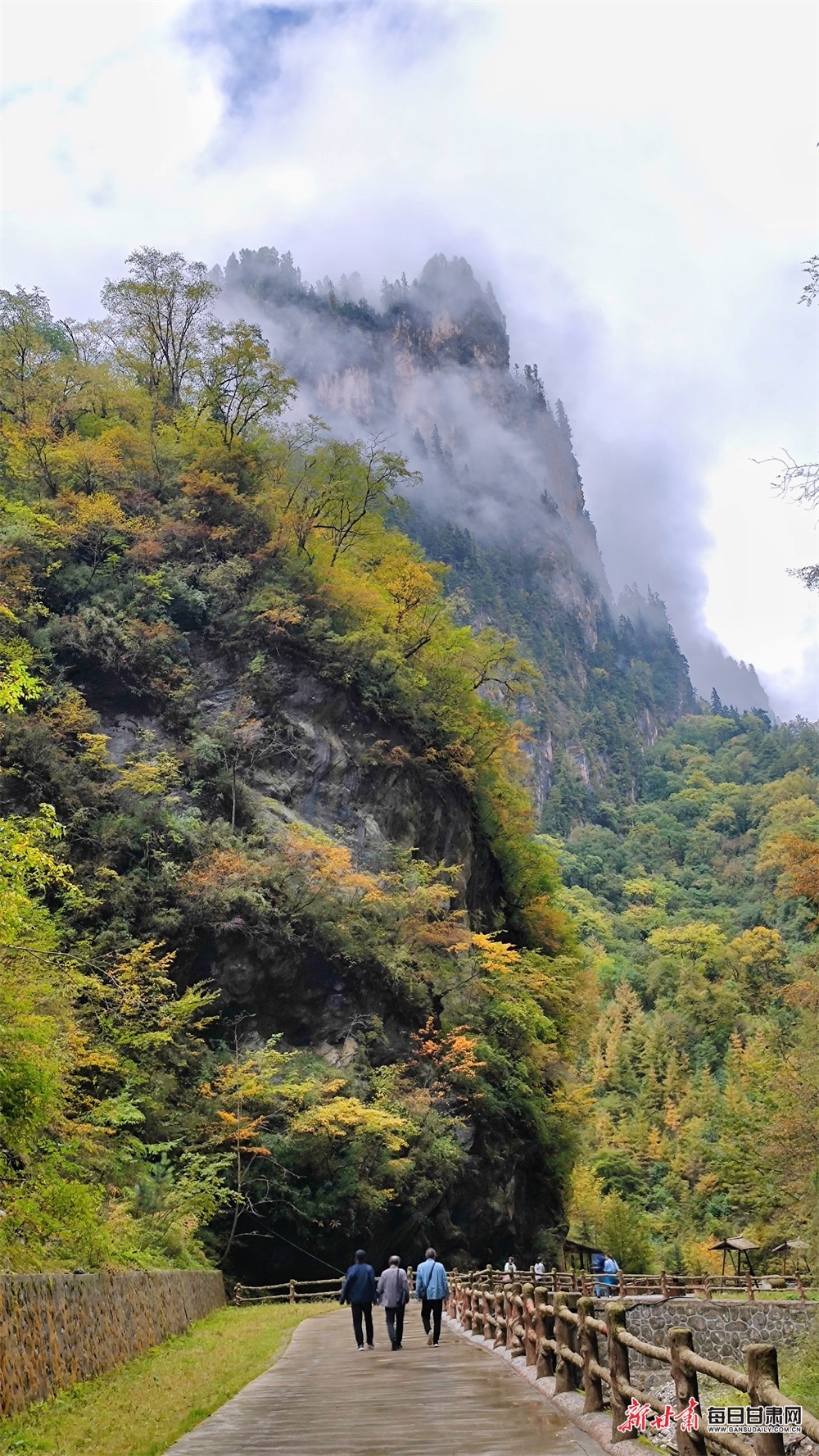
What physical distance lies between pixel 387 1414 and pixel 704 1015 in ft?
256

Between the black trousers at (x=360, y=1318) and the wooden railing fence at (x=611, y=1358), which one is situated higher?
the wooden railing fence at (x=611, y=1358)

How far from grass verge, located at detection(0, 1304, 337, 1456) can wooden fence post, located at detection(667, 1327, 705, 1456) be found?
11.4 feet

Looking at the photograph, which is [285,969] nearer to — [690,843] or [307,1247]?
[307,1247]

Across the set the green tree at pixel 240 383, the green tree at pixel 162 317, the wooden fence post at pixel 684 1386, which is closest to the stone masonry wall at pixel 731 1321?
the wooden fence post at pixel 684 1386

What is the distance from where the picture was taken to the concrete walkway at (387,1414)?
7273 millimetres

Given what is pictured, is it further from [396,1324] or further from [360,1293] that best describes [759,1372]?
[360,1293]

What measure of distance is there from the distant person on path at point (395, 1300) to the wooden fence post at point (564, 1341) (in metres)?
4.87

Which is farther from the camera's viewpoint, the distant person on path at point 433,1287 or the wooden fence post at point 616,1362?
the distant person on path at point 433,1287

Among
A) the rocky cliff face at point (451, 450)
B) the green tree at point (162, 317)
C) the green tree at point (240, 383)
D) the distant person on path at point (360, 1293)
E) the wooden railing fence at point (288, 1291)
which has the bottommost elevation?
the wooden railing fence at point (288, 1291)

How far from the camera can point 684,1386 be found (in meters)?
6.38

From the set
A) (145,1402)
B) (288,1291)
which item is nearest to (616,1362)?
(145,1402)

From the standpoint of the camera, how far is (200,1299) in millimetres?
19766

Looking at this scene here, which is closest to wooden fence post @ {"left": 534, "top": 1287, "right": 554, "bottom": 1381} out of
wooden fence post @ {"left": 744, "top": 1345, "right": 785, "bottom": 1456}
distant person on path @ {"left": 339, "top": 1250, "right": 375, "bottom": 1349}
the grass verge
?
the grass verge

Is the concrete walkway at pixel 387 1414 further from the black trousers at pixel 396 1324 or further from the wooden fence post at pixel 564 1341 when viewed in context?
the black trousers at pixel 396 1324
